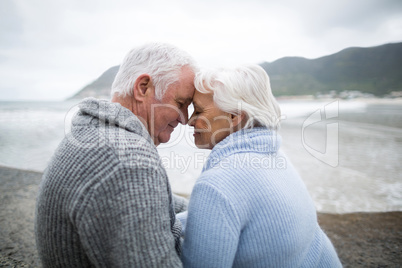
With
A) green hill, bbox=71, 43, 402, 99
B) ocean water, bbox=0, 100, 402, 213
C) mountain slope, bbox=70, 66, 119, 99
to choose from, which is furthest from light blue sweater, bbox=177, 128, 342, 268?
green hill, bbox=71, 43, 402, 99

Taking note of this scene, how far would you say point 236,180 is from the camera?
50.1 inches

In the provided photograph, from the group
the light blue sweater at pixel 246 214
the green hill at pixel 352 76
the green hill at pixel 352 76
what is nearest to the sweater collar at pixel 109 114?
the light blue sweater at pixel 246 214

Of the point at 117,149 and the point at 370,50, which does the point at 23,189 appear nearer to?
the point at 117,149

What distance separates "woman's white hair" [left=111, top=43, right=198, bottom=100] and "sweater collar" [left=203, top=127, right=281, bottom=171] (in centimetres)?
67

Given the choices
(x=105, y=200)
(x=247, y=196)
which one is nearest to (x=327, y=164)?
(x=247, y=196)

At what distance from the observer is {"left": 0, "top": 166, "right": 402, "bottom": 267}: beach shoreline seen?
317cm

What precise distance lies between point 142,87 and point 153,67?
169 millimetres

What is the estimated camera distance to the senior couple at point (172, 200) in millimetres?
1096

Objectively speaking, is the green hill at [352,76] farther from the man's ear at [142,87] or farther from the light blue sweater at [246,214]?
the light blue sweater at [246,214]

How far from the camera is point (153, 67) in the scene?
5.83 ft

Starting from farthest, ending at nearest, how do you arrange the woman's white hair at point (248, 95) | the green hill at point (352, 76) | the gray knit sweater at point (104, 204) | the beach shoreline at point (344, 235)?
the green hill at point (352, 76) < the beach shoreline at point (344, 235) < the woman's white hair at point (248, 95) < the gray knit sweater at point (104, 204)

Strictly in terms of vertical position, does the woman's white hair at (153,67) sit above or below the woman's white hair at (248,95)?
above

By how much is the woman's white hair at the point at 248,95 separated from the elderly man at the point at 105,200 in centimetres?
63

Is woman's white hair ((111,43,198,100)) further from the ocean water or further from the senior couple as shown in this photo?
the ocean water
